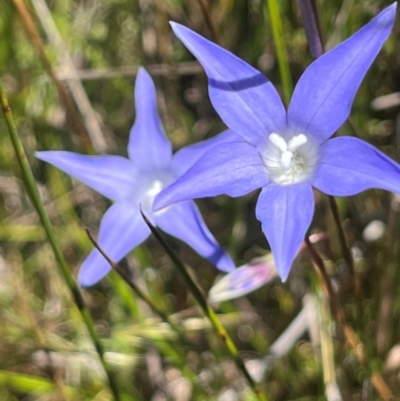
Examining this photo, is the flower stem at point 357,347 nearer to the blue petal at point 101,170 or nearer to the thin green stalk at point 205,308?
the thin green stalk at point 205,308

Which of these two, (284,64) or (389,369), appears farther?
(389,369)

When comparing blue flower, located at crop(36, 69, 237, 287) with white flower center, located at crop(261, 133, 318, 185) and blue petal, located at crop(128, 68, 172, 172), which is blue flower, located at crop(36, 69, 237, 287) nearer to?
blue petal, located at crop(128, 68, 172, 172)

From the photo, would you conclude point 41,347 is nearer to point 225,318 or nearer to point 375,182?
point 225,318

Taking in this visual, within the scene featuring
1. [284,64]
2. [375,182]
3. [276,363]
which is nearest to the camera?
[375,182]

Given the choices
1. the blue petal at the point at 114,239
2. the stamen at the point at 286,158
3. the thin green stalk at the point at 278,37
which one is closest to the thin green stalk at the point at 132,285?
the blue petal at the point at 114,239

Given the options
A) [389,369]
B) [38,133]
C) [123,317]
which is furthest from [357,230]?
[38,133]

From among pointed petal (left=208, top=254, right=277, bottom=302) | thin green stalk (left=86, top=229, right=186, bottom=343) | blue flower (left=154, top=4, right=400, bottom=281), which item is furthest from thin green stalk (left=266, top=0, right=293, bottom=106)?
thin green stalk (left=86, top=229, right=186, bottom=343)
